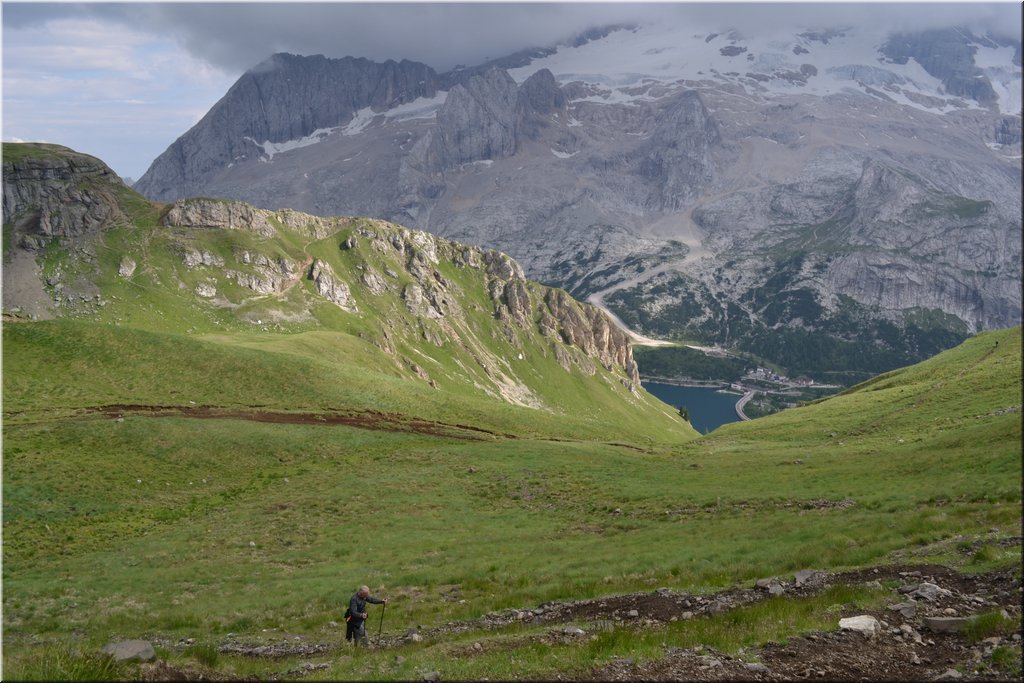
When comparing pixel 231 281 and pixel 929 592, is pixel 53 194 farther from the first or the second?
pixel 929 592

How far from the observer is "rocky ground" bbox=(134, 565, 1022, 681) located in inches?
602

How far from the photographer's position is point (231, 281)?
443ft

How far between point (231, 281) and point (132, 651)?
13191 centimetres

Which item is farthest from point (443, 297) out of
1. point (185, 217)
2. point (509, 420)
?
point (509, 420)

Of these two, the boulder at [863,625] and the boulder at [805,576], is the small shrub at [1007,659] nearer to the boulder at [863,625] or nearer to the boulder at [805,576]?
the boulder at [863,625]

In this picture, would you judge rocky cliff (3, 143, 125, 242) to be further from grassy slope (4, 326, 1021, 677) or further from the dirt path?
the dirt path

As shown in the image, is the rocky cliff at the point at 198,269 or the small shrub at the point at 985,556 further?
the rocky cliff at the point at 198,269

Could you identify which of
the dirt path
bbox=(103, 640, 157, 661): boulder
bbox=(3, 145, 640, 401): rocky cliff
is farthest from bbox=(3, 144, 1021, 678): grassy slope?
bbox=(3, 145, 640, 401): rocky cliff

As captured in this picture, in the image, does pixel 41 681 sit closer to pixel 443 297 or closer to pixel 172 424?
pixel 172 424

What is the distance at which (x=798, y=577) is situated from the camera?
22969mm

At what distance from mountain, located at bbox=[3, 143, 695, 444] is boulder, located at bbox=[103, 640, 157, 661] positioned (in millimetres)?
60376

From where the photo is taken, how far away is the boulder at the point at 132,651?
1623 cm

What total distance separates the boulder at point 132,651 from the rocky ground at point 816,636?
32.8 inches

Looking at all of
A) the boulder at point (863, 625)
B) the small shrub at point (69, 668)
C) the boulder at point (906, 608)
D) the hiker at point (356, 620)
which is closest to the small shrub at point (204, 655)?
the small shrub at point (69, 668)
